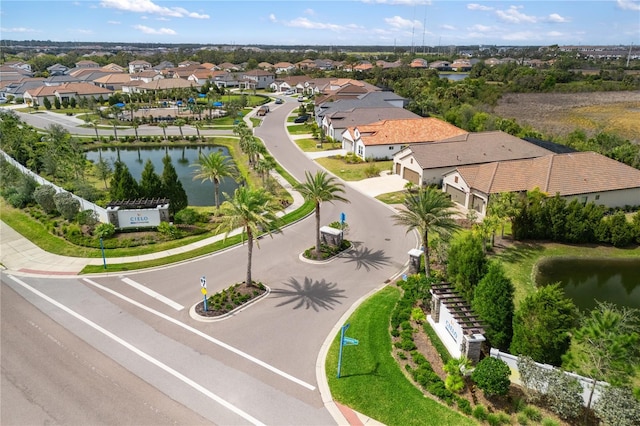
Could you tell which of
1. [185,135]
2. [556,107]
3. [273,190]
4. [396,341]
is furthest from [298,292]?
[556,107]

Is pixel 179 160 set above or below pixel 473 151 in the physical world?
below

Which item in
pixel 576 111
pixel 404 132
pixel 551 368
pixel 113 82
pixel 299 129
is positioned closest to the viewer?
pixel 551 368

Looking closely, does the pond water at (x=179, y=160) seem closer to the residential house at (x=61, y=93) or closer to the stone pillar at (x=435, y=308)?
the stone pillar at (x=435, y=308)

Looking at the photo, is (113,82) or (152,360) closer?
(152,360)

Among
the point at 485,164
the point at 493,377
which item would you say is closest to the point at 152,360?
the point at 493,377

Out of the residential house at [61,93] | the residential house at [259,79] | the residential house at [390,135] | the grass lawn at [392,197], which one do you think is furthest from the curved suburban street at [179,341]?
the residential house at [259,79]

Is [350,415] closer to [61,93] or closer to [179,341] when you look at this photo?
[179,341]
